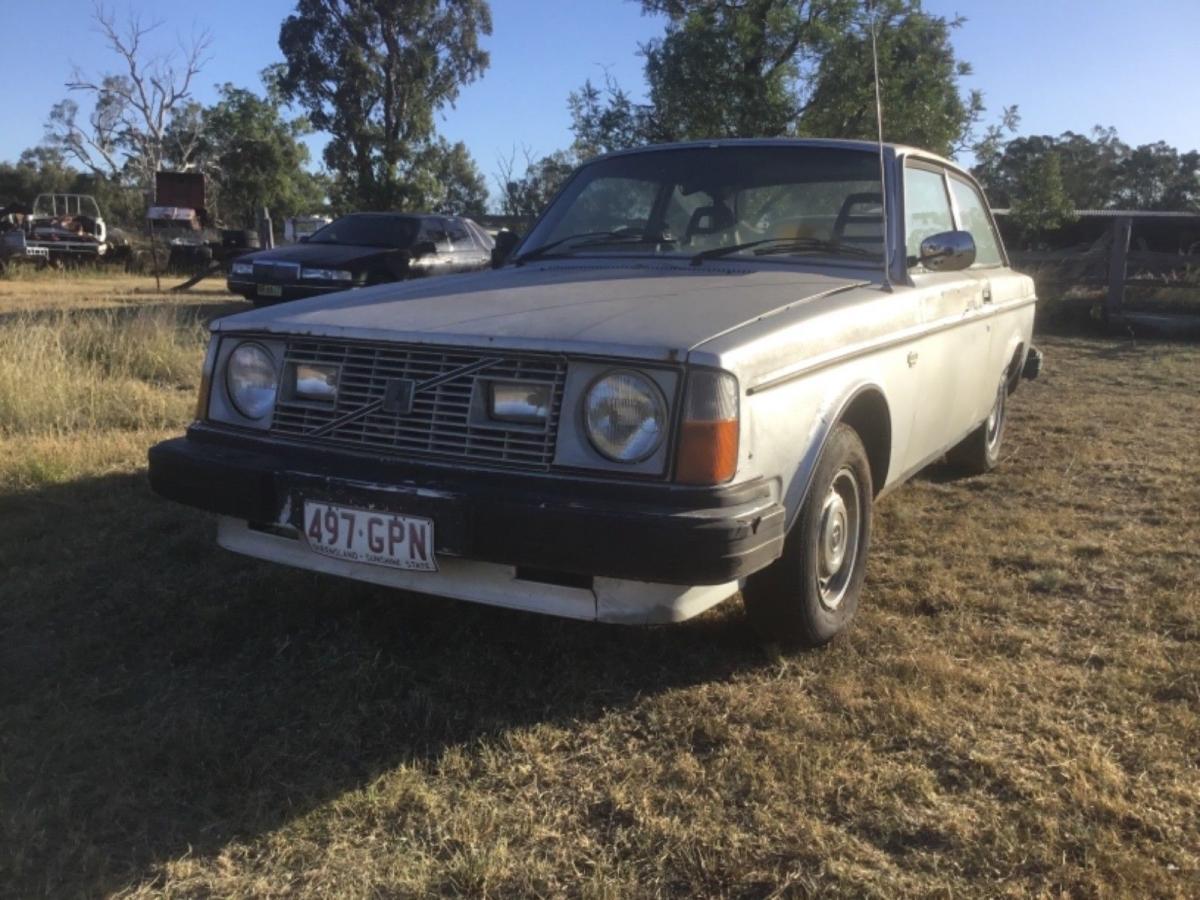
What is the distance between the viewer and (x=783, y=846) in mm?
2131

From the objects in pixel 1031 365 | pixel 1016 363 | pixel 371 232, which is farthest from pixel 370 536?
pixel 371 232

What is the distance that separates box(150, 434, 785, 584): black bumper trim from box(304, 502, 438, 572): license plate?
26mm

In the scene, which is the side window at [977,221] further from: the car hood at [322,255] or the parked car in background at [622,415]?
the car hood at [322,255]

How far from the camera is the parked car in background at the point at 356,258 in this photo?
10641 millimetres

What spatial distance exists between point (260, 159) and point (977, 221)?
38663 millimetres

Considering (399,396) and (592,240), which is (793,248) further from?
(399,396)

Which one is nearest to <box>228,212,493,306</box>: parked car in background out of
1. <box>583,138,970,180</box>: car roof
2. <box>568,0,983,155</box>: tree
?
<box>568,0,983,155</box>: tree

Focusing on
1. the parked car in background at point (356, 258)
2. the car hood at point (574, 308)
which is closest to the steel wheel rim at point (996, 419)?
the car hood at point (574, 308)

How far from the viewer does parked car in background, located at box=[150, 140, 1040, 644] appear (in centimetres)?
236

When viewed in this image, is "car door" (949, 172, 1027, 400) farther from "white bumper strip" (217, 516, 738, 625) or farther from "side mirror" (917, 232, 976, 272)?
"white bumper strip" (217, 516, 738, 625)

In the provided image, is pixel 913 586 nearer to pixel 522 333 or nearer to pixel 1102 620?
pixel 1102 620

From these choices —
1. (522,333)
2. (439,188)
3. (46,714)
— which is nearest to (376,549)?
(522,333)

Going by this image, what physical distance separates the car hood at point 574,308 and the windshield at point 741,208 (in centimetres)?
20

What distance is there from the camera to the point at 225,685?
2.87 meters
